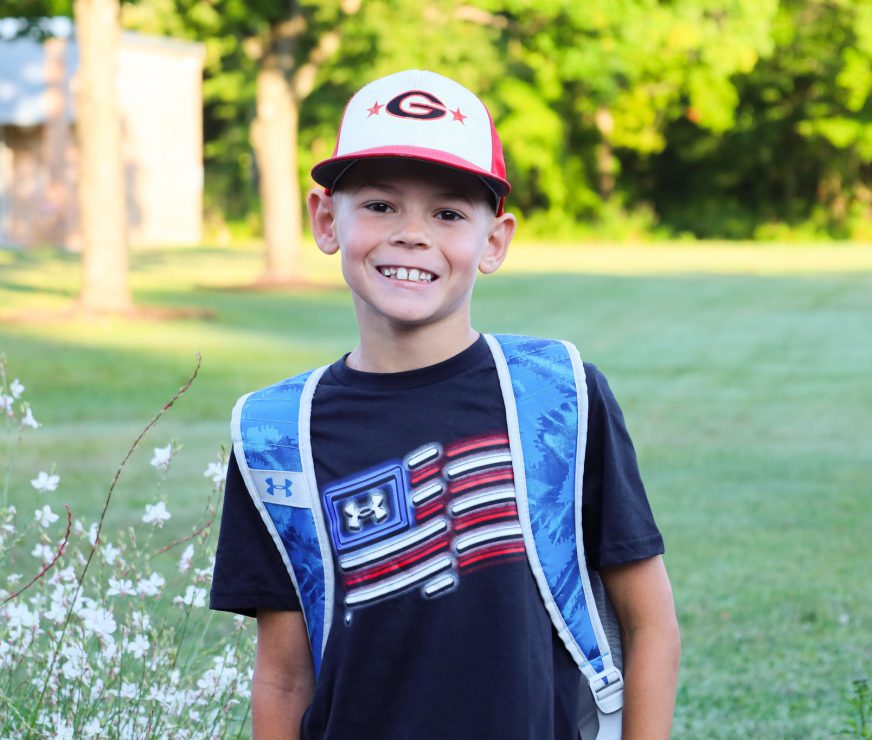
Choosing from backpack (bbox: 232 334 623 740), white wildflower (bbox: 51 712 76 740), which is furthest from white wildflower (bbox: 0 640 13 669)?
backpack (bbox: 232 334 623 740)

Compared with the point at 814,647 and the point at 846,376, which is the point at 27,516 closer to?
the point at 814,647

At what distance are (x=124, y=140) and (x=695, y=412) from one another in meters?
27.6

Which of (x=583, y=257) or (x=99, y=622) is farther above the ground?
(x=99, y=622)

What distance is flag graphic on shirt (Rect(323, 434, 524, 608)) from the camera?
7.13 feet

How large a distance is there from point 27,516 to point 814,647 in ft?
13.0

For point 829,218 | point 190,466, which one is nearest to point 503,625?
point 190,466

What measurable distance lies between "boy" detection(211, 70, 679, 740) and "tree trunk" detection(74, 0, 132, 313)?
48.9 ft

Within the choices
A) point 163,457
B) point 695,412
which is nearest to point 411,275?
point 163,457

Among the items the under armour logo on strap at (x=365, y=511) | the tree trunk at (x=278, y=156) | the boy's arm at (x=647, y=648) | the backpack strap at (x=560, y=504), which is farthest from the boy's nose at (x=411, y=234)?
the tree trunk at (x=278, y=156)

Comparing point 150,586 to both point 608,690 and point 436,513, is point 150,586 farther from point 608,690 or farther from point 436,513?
point 608,690

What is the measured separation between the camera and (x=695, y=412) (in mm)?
11375

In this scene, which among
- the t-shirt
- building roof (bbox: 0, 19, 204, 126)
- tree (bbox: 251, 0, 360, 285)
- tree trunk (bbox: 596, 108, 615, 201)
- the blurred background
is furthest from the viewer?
tree trunk (bbox: 596, 108, 615, 201)

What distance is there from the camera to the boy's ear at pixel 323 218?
243cm

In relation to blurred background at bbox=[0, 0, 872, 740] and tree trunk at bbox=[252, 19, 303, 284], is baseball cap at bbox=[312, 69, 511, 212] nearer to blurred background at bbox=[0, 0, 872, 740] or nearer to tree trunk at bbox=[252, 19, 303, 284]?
blurred background at bbox=[0, 0, 872, 740]
